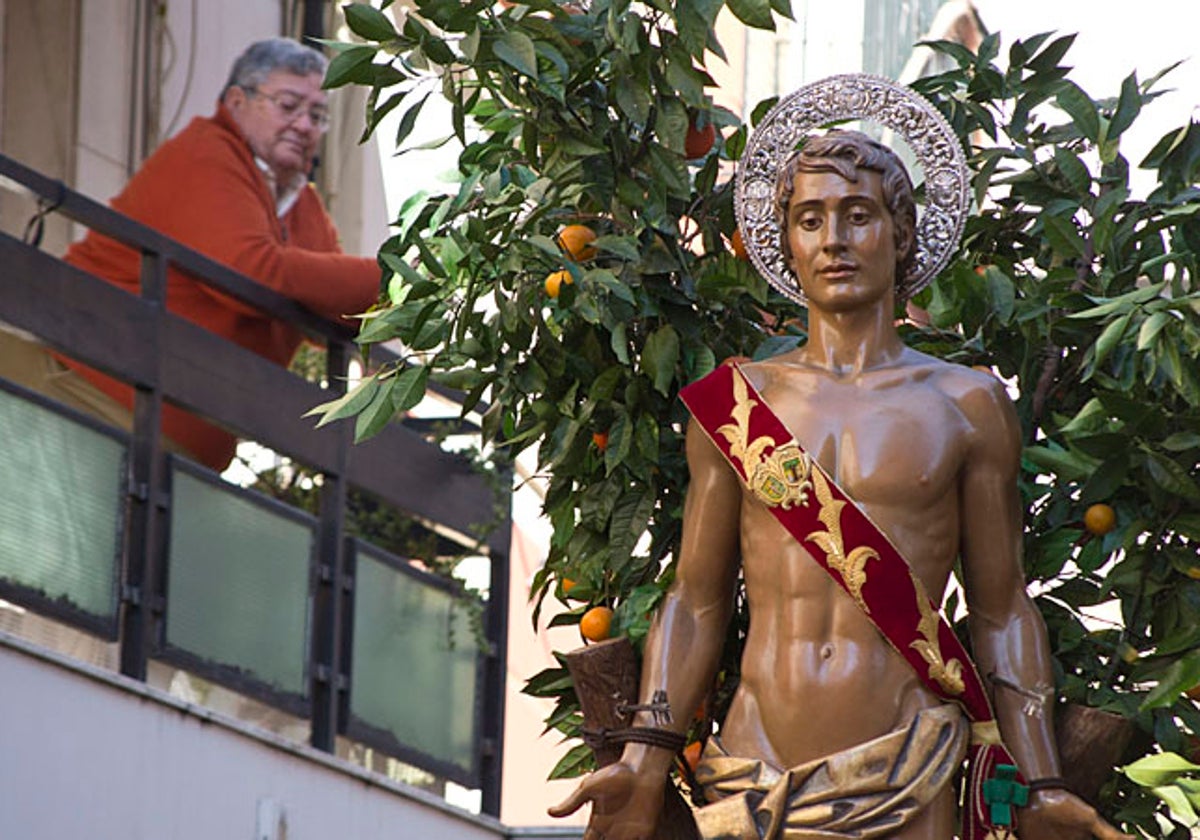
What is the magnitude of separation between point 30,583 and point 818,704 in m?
4.15

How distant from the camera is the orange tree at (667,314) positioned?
741cm

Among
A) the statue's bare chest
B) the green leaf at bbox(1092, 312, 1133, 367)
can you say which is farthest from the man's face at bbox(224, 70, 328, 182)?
the green leaf at bbox(1092, 312, 1133, 367)

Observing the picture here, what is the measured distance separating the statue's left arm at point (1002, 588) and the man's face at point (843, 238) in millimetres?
305

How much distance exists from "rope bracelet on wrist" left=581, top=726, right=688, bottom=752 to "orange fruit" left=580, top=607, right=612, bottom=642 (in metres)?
0.46

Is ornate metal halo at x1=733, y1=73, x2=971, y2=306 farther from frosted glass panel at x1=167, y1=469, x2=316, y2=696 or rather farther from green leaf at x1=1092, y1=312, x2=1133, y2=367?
frosted glass panel at x1=167, y1=469, x2=316, y2=696

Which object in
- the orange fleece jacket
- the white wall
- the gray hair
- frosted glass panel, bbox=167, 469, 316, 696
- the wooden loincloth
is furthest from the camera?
the gray hair

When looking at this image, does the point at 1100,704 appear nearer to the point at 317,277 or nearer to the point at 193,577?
the point at 193,577

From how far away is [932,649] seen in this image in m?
7.12

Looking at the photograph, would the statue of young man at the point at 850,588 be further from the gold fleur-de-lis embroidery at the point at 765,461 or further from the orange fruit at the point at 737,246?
the orange fruit at the point at 737,246

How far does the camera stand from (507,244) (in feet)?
25.0

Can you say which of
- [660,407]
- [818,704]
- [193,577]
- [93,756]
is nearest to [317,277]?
[193,577]

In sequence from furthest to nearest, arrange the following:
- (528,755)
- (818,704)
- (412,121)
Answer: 1. (528,755)
2. (412,121)
3. (818,704)

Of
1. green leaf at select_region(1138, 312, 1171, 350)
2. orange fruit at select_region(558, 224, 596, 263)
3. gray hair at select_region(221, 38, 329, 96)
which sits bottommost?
green leaf at select_region(1138, 312, 1171, 350)

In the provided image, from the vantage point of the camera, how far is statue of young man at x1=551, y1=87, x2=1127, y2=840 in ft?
23.2
